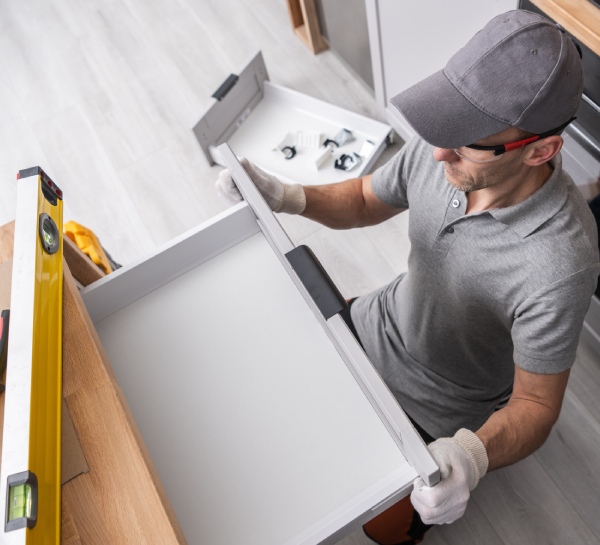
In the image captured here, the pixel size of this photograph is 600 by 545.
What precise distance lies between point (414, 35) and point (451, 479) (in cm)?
142

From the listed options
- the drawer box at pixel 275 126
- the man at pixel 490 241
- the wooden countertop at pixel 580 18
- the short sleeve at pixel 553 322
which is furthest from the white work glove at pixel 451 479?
the drawer box at pixel 275 126

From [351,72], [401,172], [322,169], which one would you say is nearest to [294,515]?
[401,172]

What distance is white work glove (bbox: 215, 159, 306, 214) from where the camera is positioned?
1207 millimetres

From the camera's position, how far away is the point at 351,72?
264 centimetres

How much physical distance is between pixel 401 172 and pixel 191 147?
149 cm

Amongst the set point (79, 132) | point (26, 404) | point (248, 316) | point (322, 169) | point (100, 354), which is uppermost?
point (26, 404)

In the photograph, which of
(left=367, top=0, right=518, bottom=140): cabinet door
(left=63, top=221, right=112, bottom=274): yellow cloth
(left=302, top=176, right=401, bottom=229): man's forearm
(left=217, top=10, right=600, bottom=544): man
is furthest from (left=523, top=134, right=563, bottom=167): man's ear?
(left=63, top=221, right=112, bottom=274): yellow cloth

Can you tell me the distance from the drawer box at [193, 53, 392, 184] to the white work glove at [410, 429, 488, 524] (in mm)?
1462

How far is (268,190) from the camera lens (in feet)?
4.10

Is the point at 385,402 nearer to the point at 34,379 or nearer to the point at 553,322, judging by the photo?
the point at 553,322

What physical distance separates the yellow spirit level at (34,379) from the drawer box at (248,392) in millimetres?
226

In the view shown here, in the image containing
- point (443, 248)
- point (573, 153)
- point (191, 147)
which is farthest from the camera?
point (191, 147)

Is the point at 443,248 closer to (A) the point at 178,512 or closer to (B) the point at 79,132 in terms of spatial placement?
(A) the point at 178,512

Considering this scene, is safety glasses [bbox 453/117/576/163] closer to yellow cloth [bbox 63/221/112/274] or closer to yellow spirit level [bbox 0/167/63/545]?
yellow spirit level [bbox 0/167/63/545]
